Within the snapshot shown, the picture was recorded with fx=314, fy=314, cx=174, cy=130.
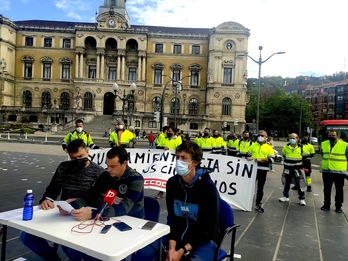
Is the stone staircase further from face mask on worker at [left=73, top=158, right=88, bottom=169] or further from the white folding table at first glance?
the white folding table

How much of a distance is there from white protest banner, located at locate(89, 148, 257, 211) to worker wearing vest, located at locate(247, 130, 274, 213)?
482 millimetres

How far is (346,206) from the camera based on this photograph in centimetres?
871

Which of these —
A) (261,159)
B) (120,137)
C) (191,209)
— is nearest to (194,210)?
(191,209)

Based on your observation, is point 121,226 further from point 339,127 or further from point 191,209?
point 339,127

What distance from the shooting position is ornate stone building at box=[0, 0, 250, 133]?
5506cm

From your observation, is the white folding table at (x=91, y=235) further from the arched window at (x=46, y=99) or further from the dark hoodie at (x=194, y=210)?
the arched window at (x=46, y=99)

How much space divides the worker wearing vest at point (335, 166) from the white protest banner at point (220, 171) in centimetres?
222

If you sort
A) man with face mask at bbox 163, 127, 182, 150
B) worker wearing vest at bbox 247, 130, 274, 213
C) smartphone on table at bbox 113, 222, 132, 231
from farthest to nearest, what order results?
man with face mask at bbox 163, 127, 182, 150 → worker wearing vest at bbox 247, 130, 274, 213 → smartphone on table at bbox 113, 222, 132, 231

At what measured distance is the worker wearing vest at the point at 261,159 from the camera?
25.9 ft

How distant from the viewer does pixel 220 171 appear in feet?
25.4

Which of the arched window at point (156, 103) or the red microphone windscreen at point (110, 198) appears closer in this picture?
the red microphone windscreen at point (110, 198)

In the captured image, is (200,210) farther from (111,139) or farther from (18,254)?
(111,139)

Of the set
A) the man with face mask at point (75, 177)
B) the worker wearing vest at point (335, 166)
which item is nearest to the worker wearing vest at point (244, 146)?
the worker wearing vest at point (335, 166)

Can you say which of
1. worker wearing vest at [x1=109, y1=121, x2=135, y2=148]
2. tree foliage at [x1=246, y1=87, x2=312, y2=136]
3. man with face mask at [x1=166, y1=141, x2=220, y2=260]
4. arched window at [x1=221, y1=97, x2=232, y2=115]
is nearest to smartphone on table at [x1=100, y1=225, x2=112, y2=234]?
man with face mask at [x1=166, y1=141, x2=220, y2=260]
